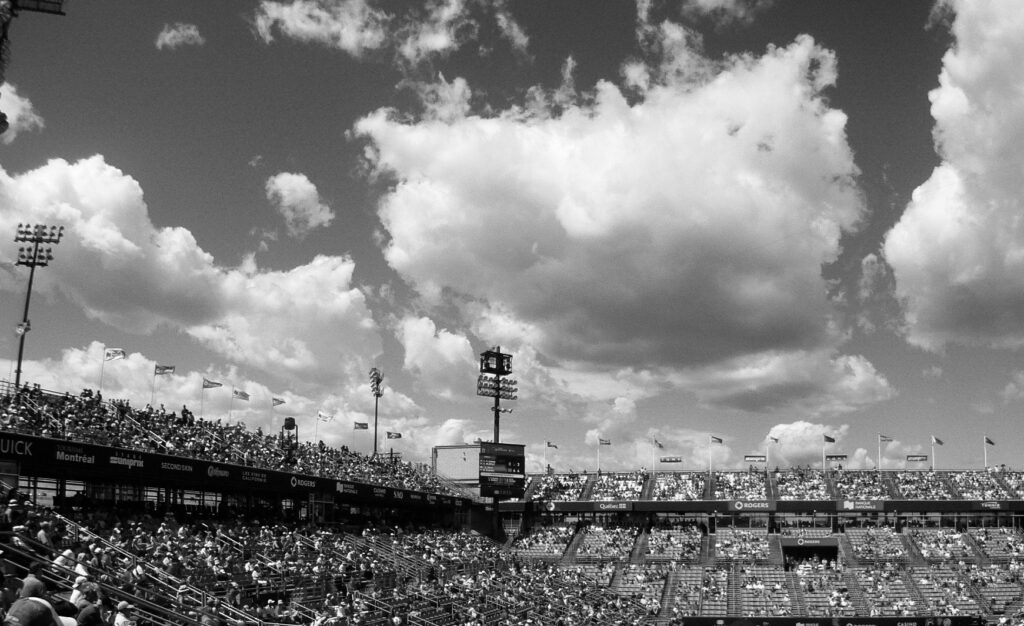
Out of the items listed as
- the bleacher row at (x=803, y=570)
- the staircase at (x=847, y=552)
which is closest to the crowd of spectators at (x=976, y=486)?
the bleacher row at (x=803, y=570)

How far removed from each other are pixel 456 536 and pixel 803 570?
24.4 m

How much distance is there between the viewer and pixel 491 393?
2995 inches

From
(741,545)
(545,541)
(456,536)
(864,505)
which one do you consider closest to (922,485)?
(864,505)

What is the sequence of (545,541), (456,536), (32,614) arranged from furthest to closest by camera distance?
(545,541) → (456,536) → (32,614)

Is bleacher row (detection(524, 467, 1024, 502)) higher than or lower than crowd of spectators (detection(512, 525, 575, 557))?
higher

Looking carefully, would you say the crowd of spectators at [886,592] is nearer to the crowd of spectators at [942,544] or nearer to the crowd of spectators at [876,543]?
the crowd of spectators at [876,543]

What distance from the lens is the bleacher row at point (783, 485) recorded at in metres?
68.2

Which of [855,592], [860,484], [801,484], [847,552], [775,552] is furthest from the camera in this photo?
[801,484]

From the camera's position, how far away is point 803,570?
6100 cm

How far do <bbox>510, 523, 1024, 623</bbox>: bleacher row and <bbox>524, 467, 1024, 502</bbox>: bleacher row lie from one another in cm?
331

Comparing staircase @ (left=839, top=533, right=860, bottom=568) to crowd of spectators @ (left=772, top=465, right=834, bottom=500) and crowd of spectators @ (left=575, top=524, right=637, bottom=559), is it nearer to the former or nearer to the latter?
crowd of spectators @ (left=772, top=465, right=834, bottom=500)

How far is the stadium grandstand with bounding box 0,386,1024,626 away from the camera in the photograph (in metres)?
30.7

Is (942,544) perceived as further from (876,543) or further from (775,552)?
(775,552)

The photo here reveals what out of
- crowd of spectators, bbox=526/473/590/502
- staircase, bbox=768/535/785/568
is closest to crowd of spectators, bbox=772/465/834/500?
staircase, bbox=768/535/785/568
